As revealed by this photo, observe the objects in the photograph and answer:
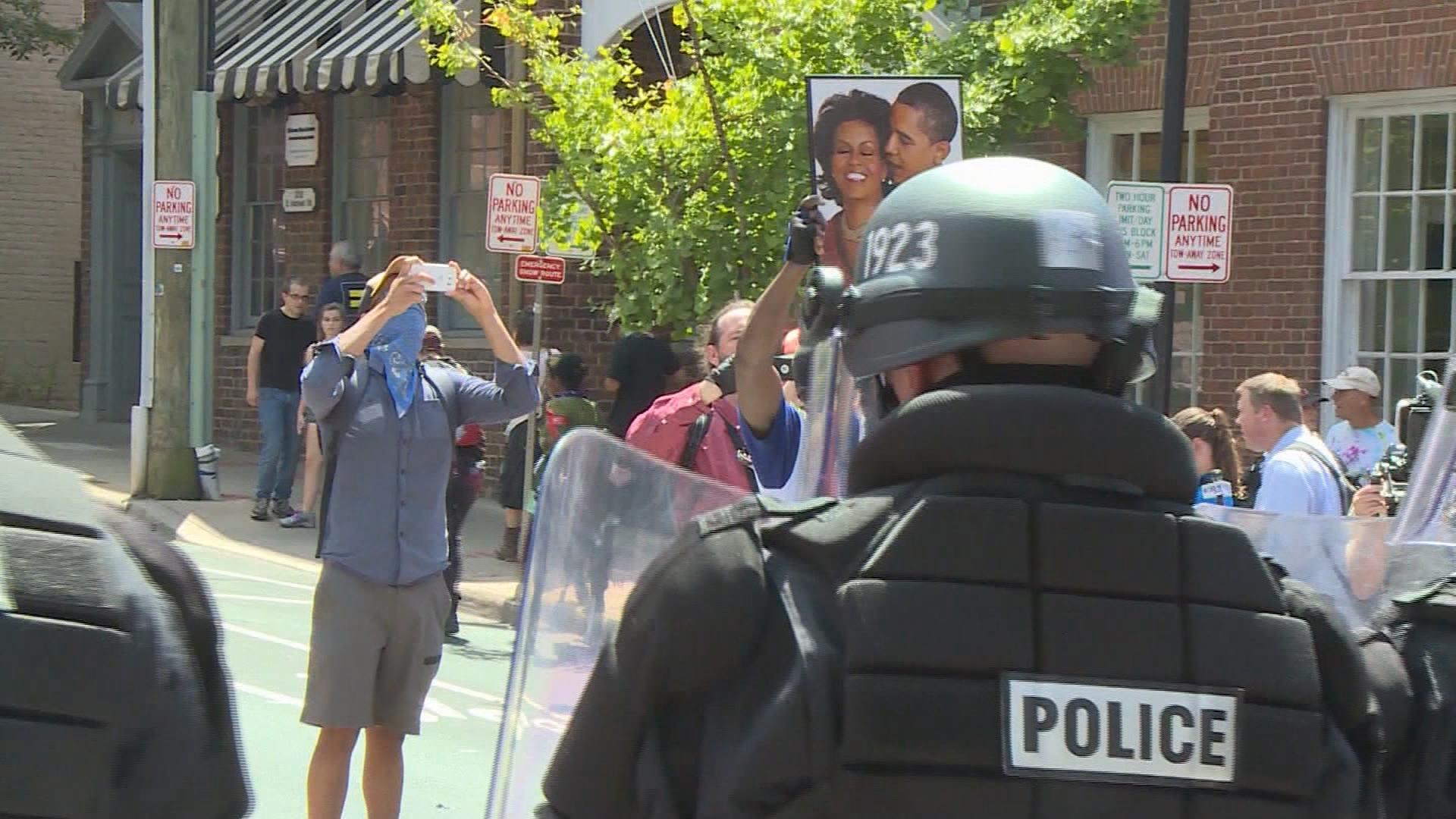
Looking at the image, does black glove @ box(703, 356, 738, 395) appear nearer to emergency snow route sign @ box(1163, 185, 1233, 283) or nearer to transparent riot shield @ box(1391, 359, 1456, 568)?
transparent riot shield @ box(1391, 359, 1456, 568)

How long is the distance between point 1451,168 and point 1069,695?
454 inches

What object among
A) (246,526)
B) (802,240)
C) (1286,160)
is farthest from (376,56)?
(802,240)

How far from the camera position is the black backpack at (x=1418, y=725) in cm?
222

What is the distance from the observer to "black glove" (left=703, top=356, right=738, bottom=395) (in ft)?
20.2

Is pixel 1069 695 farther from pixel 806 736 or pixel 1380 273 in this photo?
pixel 1380 273

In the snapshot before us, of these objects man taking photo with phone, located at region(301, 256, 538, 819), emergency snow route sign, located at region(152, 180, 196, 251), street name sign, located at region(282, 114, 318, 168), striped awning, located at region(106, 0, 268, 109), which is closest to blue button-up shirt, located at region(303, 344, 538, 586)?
man taking photo with phone, located at region(301, 256, 538, 819)

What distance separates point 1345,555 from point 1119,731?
3.04 feet

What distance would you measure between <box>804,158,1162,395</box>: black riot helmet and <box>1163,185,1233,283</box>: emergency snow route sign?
8378mm

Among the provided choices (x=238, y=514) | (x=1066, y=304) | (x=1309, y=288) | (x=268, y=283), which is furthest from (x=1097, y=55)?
(x=268, y=283)

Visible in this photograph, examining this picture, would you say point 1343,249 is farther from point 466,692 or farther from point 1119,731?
point 1119,731

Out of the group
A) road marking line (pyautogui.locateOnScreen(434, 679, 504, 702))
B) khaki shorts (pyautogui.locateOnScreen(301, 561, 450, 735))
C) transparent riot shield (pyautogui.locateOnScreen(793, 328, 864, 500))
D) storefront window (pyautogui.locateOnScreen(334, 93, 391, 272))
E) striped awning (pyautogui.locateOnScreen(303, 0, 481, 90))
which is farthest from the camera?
storefront window (pyautogui.locateOnScreen(334, 93, 391, 272))

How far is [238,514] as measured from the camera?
15766 millimetres

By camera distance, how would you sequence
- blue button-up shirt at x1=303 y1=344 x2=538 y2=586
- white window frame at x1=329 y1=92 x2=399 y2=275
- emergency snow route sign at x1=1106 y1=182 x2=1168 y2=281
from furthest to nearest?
white window frame at x1=329 y1=92 x2=399 y2=275
emergency snow route sign at x1=1106 y1=182 x2=1168 y2=281
blue button-up shirt at x1=303 y1=344 x2=538 y2=586

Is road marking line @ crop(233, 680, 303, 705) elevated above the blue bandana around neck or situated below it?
below
